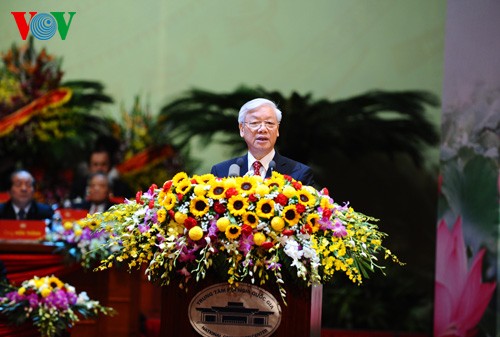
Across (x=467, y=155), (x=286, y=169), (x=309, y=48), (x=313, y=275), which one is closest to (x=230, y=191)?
(x=313, y=275)

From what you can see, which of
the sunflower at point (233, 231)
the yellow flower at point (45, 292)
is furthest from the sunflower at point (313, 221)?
the yellow flower at point (45, 292)

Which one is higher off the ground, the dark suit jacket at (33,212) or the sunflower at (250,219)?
the dark suit jacket at (33,212)

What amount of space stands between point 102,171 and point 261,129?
3.82 m

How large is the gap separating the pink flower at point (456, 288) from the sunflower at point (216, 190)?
4162 millimetres

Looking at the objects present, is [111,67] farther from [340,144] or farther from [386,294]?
[386,294]

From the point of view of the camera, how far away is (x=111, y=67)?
7.46 meters

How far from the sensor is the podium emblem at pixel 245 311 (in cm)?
278

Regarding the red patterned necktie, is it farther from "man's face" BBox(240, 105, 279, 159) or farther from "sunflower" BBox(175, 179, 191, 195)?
"sunflower" BBox(175, 179, 191, 195)

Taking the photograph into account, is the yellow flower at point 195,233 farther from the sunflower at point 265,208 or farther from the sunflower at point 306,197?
the sunflower at point 306,197

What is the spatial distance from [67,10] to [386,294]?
390 centimetres

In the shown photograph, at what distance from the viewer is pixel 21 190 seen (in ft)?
21.4

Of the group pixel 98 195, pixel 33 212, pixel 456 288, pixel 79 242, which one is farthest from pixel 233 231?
pixel 456 288

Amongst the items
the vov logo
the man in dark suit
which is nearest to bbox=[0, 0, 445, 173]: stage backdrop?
the vov logo

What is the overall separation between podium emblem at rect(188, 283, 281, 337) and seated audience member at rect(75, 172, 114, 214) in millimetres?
3708
